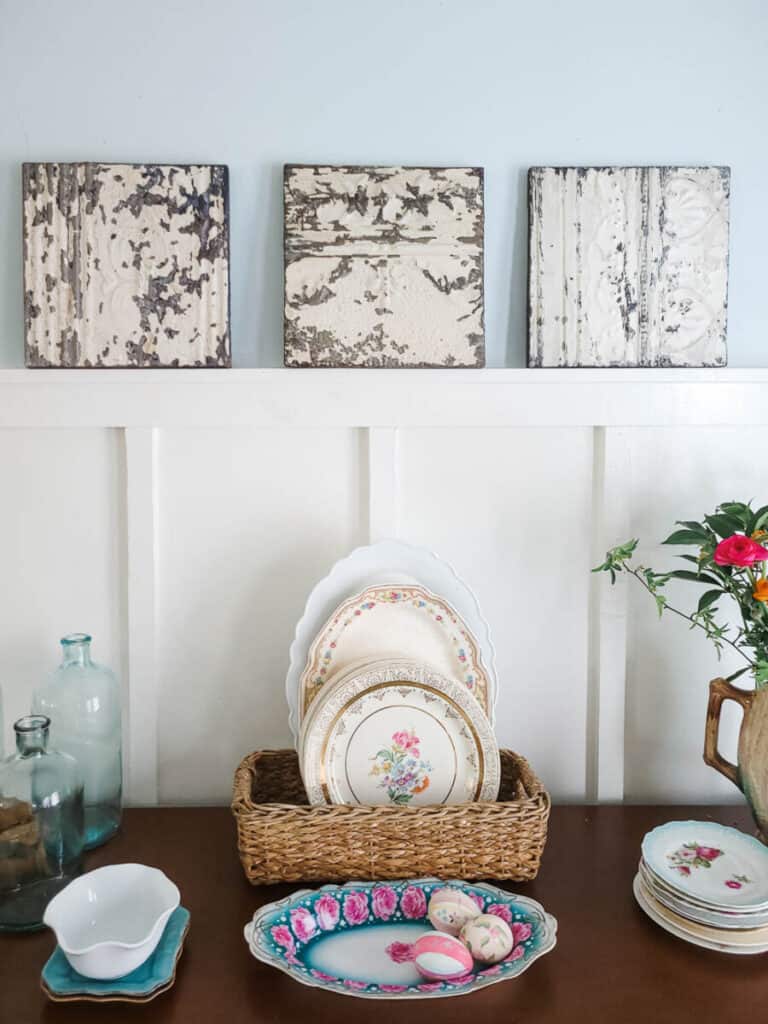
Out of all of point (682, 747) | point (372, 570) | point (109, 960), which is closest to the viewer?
point (109, 960)

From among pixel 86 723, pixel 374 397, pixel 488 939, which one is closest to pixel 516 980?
pixel 488 939

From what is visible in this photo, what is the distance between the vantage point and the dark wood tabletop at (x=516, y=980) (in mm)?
783

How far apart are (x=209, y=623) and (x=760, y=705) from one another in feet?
2.37

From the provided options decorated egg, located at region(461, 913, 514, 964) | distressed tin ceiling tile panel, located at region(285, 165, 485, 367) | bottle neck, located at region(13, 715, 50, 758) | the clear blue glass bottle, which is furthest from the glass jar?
distressed tin ceiling tile panel, located at region(285, 165, 485, 367)

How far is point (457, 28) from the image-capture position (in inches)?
45.6

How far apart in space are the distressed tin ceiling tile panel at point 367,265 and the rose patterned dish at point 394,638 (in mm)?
326

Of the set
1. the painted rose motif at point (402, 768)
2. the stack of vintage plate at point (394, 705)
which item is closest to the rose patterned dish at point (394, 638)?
the stack of vintage plate at point (394, 705)

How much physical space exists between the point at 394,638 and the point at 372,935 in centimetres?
34

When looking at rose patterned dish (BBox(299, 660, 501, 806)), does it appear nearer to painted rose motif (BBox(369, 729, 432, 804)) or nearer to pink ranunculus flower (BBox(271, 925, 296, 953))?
painted rose motif (BBox(369, 729, 432, 804))

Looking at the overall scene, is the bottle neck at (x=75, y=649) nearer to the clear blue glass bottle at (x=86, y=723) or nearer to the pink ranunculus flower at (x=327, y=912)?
the clear blue glass bottle at (x=86, y=723)

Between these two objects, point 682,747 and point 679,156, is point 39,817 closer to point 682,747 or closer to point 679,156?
point 682,747

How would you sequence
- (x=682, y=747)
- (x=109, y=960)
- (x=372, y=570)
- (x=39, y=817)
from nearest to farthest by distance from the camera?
(x=109, y=960) → (x=39, y=817) → (x=372, y=570) → (x=682, y=747)

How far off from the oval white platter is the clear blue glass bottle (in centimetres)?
25

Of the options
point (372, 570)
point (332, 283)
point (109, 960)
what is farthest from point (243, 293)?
point (109, 960)
